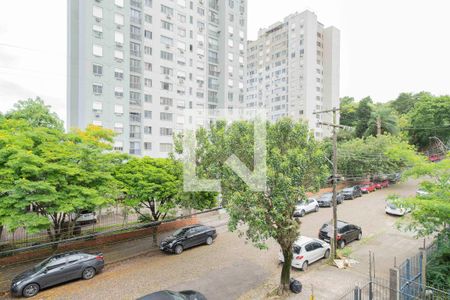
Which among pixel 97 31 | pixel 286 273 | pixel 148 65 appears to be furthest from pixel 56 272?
pixel 148 65

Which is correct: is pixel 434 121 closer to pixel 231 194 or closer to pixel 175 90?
pixel 175 90

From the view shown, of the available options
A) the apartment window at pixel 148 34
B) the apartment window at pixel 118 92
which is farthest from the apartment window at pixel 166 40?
the apartment window at pixel 118 92

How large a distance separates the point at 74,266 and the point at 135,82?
28.3 m

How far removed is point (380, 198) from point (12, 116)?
3997 centimetres

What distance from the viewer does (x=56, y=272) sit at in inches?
500

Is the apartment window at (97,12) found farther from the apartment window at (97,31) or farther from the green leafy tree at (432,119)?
the green leafy tree at (432,119)

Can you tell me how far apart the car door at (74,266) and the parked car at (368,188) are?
30.8 meters

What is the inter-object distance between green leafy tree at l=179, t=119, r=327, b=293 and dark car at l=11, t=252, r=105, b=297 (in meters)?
7.94

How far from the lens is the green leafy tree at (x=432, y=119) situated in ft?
153

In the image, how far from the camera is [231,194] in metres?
10.9

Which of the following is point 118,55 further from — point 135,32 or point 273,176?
point 273,176

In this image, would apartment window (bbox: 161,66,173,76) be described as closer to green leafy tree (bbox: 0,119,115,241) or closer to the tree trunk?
green leafy tree (bbox: 0,119,115,241)

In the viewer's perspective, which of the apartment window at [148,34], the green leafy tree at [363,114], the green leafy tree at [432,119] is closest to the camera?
the apartment window at [148,34]

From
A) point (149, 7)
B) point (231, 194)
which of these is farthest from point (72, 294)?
point (149, 7)
